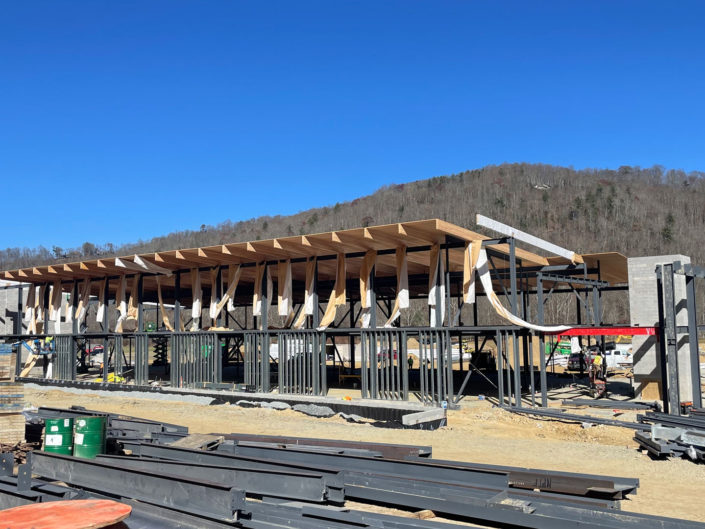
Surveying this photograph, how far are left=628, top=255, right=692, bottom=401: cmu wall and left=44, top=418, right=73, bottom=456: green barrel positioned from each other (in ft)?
51.0

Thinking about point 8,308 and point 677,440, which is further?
point 8,308

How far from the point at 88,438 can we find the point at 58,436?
0.54 metres

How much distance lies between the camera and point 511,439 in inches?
540

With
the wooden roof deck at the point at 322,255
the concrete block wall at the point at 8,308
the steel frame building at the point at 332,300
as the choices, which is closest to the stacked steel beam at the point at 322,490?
the steel frame building at the point at 332,300

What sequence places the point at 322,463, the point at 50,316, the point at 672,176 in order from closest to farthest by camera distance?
the point at 322,463 → the point at 50,316 → the point at 672,176

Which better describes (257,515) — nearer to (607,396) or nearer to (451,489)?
(451,489)

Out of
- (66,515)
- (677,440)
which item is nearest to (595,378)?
(677,440)

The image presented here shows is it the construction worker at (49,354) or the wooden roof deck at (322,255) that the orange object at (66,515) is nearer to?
the wooden roof deck at (322,255)

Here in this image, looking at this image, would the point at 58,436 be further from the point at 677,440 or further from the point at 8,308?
the point at 8,308

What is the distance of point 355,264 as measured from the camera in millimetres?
23672

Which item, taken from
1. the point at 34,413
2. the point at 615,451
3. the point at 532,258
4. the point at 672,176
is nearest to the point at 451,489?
the point at 615,451

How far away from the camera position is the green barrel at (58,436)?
1025 centimetres

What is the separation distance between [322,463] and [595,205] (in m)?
120

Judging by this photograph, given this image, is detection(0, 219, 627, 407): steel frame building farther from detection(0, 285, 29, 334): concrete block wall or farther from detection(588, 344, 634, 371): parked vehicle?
detection(588, 344, 634, 371): parked vehicle
